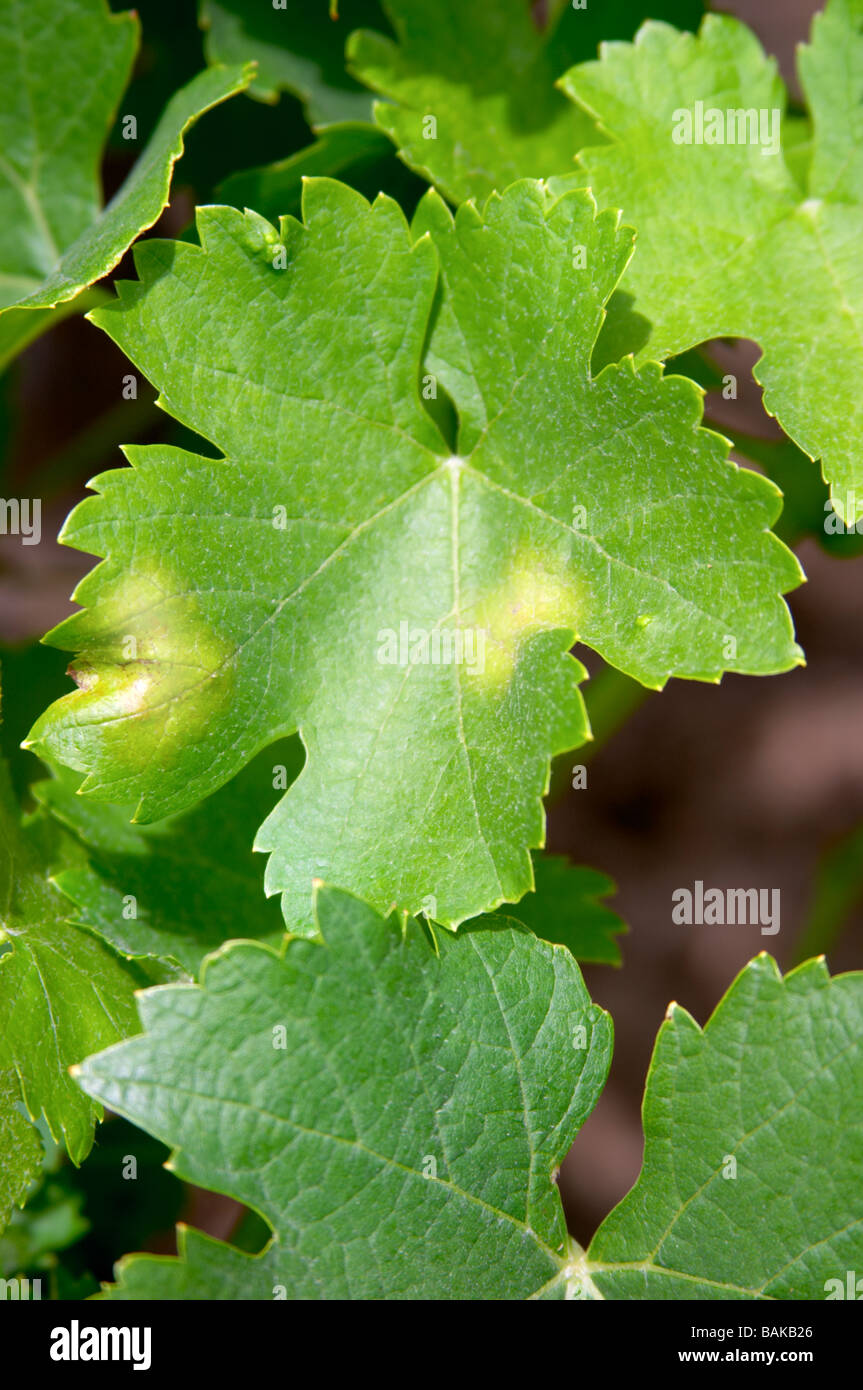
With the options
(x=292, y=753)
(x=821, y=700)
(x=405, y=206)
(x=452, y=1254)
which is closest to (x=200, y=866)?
(x=292, y=753)

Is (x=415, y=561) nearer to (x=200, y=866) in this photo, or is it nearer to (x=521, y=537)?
(x=521, y=537)

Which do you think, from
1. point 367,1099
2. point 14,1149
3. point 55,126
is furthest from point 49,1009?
point 55,126

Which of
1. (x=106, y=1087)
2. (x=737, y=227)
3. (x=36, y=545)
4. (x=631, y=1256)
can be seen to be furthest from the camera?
Result: (x=36, y=545)

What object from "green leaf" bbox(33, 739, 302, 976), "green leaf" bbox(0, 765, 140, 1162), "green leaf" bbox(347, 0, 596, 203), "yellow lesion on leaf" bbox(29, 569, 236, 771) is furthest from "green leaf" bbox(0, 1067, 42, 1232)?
"green leaf" bbox(347, 0, 596, 203)

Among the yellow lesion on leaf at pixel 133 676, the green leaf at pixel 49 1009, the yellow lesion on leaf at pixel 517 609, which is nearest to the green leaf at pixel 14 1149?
the green leaf at pixel 49 1009

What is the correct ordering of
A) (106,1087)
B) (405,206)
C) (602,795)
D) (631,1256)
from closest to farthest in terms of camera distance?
(106,1087)
(631,1256)
(405,206)
(602,795)

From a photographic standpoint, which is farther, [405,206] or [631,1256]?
[405,206]

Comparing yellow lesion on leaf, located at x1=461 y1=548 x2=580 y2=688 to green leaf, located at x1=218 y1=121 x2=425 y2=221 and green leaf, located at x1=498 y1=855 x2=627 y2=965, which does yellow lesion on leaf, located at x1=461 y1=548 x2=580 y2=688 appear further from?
green leaf, located at x1=218 y1=121 x2=425 y2=221
